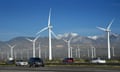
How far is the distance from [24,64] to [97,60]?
20.9 m

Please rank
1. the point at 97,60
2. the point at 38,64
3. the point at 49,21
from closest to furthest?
the point at 38,64, the point at 97,60, the point at 49,21

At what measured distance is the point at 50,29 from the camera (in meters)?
104

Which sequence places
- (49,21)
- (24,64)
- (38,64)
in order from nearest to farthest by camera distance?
(38,64) < (24,64) < (49,21)

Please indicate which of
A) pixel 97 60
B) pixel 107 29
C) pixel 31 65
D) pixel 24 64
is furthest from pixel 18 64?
pixel 107 29

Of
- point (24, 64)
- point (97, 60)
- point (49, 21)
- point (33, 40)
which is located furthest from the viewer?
point (33, 40)

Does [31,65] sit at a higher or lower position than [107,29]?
lower

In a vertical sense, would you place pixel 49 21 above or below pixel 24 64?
above

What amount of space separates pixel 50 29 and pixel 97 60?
1658cm

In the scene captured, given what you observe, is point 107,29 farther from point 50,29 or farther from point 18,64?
point 18,64

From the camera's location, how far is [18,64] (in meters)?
91.9

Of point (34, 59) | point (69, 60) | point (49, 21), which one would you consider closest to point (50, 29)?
point (49, 21)

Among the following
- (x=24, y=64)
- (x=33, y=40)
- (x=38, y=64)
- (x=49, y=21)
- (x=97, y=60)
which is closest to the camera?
(x=38, y=64)

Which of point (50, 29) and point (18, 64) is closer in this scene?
point (18, 64)

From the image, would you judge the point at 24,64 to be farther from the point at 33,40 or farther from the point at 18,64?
the point at 33,40
